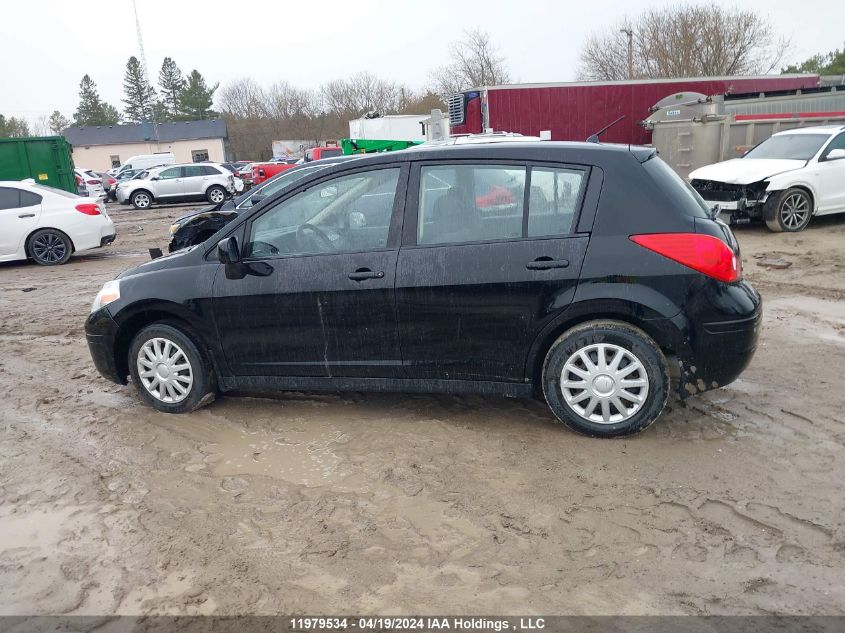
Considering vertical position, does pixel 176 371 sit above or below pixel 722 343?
below

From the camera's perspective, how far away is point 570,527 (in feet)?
11.0

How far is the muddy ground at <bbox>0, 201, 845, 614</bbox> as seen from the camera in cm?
294

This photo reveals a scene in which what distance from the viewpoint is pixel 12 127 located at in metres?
79.2

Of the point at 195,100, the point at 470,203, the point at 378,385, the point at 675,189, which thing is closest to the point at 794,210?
the point at 675,189

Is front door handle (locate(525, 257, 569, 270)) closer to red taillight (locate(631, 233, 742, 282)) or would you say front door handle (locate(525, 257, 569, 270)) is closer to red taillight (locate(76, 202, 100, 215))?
red taillight (locate(631, 233, 742, 282))

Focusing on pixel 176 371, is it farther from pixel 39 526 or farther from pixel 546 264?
pixel 546 264

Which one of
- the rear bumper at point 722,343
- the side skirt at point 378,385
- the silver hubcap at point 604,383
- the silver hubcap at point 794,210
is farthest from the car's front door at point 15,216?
the silver hubcap at point 794,210

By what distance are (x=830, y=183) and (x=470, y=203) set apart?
31.8ft

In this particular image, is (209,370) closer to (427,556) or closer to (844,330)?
(427,556)

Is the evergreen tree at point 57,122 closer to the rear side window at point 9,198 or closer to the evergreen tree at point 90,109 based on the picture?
the evergreen tree at point 90,109

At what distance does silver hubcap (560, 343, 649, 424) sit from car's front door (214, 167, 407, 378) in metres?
1.10

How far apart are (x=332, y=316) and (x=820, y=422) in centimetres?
313

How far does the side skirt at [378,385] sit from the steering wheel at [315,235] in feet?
2.93

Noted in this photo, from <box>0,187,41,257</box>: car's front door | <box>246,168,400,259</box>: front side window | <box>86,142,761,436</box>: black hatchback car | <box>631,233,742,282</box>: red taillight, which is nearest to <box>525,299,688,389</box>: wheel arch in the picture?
<box>86,142,761,436</box>: black hatchback car
